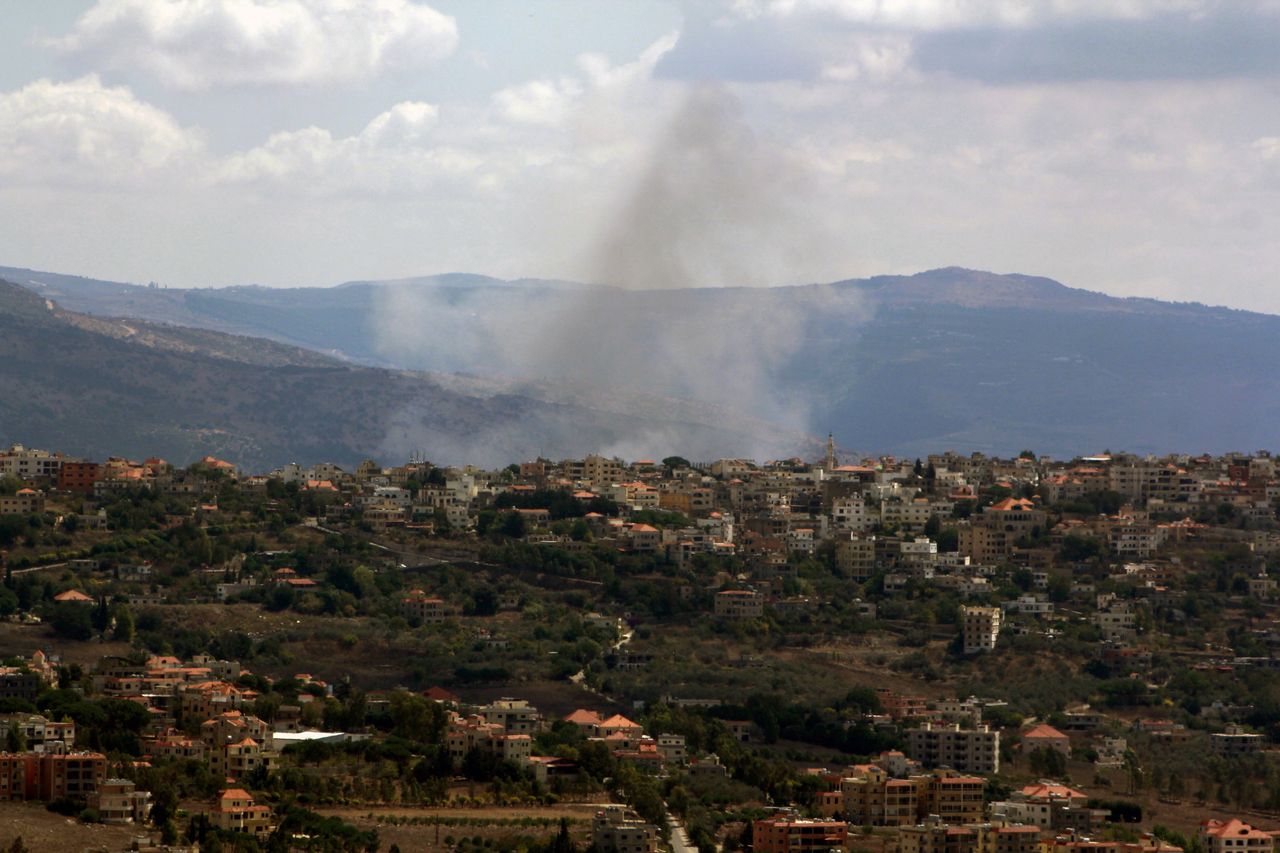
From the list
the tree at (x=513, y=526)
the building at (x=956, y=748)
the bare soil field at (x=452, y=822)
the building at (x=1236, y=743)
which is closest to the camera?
the bare soil field at (x=452, y=822)

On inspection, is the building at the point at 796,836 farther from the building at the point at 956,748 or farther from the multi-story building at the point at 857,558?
the multi-story building at the point at 857,558

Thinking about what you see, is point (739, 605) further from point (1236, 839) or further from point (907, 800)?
point (1236, 839)

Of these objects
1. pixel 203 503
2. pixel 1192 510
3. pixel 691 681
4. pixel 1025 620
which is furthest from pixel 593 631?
pixel 1192 510

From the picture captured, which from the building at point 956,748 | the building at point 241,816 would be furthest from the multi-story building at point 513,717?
the building at point 241,816

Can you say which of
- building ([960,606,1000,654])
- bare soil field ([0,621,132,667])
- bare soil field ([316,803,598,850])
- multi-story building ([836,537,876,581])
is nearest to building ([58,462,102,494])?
bare soil field ([0,621,132,667])

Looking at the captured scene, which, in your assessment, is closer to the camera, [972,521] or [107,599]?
[107,599]

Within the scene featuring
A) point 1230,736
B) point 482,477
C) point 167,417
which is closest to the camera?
point 1230,736

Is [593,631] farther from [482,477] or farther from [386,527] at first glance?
[482,477]
